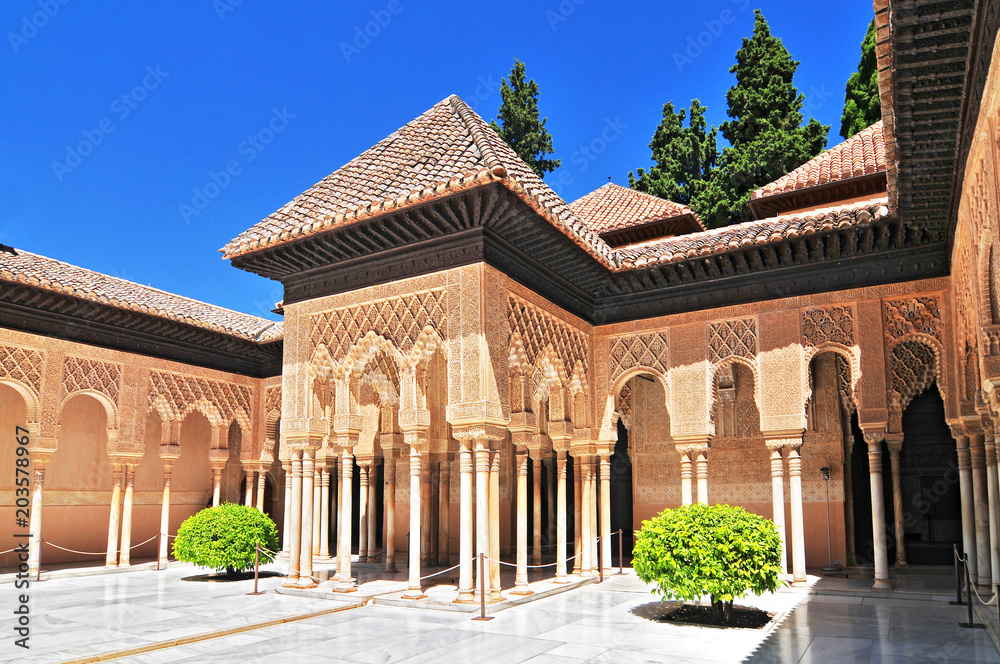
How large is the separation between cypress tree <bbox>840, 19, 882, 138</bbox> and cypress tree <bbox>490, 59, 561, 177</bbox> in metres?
8.95

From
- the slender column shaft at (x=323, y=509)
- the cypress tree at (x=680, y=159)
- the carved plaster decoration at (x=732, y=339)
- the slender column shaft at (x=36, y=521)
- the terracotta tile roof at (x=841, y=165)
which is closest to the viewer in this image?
the carved plaster decoration at (x=732, y=339)

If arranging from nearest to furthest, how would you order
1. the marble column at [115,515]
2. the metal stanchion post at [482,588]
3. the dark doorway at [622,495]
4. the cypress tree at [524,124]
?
1. the metal stanchion post at [482,588]
2. the marble column at [115,515]
3. the dark doorway at [622,495]
4. the cypress tree at [524,124]

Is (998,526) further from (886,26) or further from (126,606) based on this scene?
(126,606)

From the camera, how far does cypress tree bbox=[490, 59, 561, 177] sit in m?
24.8

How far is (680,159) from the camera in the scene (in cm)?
2306

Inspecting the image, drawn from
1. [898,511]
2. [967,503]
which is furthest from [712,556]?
[898,511]

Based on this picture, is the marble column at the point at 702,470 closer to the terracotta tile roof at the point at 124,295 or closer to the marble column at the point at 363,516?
the marble column at the point at 363,516

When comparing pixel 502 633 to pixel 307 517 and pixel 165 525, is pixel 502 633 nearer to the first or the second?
pixel 307 517

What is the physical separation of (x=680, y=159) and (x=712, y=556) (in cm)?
1803

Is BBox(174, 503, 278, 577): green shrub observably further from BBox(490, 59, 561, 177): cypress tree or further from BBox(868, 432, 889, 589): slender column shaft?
BBox(490, 59, 561, 177): cypress tree

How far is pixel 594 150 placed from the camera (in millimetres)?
16797

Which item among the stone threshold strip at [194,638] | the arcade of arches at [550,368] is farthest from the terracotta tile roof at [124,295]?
the stone threshold strip at [194,638]

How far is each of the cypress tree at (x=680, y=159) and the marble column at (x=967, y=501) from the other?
46.0 ft

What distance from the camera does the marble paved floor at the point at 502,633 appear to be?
6.00 meters
